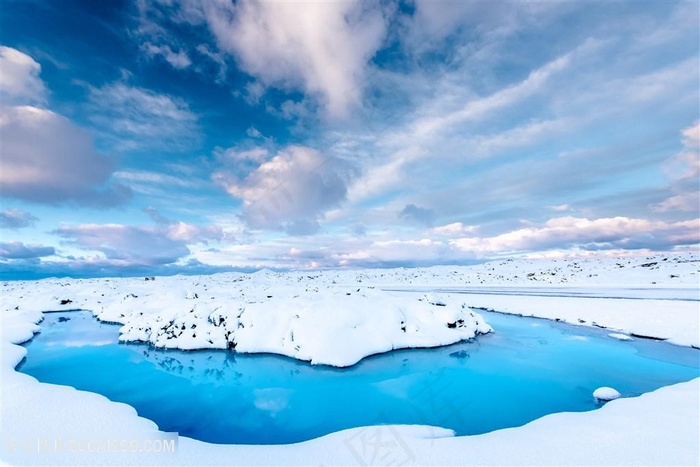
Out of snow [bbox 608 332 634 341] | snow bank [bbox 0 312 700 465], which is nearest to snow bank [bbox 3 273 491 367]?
snow [bbox 608 332 634 341]

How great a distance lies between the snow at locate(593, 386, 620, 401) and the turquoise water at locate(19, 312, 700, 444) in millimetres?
371

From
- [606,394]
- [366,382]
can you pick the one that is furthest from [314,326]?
[606,394]

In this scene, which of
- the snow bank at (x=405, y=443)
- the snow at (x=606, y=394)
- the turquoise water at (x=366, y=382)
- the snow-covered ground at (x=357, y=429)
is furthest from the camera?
the snow at (x=606, y=394)

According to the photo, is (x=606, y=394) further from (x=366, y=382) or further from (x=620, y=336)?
(x=620, y=336)

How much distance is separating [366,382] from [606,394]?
28.8 ft

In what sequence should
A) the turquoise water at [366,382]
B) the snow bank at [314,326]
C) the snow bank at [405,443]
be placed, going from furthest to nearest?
1. the snow bank at [314,326]
2. the turquoise water at [366,382]
3. the snow bank at [405,443]

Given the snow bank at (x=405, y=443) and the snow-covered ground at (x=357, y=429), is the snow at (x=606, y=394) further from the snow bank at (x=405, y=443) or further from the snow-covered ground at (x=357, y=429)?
the snow bank at (x=405, y=443)

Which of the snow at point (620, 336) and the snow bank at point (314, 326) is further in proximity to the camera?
the snow at point (620, 336)

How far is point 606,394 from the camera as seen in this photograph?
36.9ft

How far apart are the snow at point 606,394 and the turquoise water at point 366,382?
0.37 m

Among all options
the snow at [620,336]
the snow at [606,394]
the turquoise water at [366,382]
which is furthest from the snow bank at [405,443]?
the snow at [620,336]

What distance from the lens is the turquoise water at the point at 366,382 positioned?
10344 millimetres

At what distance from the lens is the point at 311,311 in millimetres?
19875

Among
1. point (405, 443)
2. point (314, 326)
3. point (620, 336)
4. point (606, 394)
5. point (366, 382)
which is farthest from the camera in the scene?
point (620, 336)
